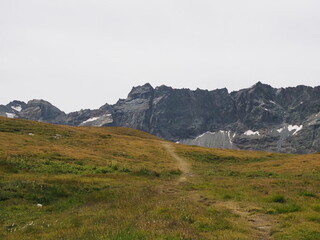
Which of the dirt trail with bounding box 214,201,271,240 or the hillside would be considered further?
the dirt trail with bounding box 214,201,271,240

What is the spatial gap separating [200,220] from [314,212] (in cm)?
707

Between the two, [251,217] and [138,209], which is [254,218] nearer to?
[251,217]

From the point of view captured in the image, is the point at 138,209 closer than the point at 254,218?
No

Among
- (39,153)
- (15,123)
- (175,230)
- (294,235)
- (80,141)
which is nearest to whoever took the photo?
(175,230)

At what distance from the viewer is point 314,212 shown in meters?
17.9

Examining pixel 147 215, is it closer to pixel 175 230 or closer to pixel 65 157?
pixel 175 230

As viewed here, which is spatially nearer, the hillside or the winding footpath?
the hillside

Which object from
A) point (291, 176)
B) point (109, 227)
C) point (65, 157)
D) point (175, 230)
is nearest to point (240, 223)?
point (175, 230)

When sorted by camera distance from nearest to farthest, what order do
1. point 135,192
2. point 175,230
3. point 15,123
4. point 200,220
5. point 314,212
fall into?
point 175,230 → point 200,220 → point 314,212 → point 135,192 → point 15,123

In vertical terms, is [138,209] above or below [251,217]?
above

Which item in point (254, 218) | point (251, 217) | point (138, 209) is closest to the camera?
point (254, 218)

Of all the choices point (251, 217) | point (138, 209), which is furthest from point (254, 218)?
point (138, 209)

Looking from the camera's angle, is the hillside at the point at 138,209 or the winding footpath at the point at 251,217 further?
the winding footpath at the point at 251,217

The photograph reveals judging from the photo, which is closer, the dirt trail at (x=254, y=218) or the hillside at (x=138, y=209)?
the hillside at (x=138, y=209)
